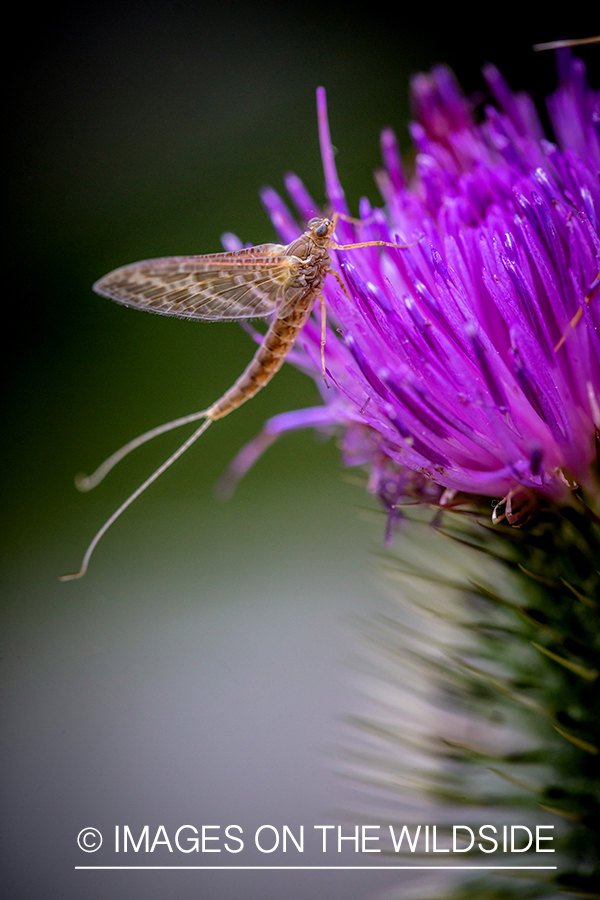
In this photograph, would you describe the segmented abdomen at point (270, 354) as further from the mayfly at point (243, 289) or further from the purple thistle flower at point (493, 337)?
the purple thistle flower at point (493, 337)

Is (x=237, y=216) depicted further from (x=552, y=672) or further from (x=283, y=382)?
(x=552, y=672)

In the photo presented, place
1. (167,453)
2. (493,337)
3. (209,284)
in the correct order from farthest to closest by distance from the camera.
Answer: (167,453)
(209,284)
(493,337)

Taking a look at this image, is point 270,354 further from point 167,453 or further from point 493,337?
point 167,453

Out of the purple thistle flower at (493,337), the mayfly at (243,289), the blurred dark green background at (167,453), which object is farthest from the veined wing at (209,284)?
the blurred dark green background at (167,453)

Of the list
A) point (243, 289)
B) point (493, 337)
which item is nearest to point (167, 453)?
point (243, 289)

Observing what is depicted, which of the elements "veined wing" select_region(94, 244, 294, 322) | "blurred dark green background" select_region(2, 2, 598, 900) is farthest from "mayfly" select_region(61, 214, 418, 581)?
"blurred dark green background" select_region(2, 2, 598, 900)

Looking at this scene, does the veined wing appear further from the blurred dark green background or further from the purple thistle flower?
the blurred dark green background
